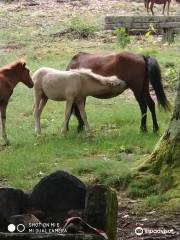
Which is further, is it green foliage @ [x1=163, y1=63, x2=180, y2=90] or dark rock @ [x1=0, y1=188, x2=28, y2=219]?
green foliage @ [x1=163, y1=63, x2=180, y2=90]

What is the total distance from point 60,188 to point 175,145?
3.80 meters

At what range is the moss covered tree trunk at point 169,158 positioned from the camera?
805 cm

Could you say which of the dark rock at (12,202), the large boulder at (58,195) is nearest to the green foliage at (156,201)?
the large boulder at (58,195)

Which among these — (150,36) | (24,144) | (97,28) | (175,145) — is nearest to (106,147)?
(24,144)

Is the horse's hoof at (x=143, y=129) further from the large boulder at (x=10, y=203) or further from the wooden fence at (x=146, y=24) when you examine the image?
the wooden fence at (x=146, y=24)

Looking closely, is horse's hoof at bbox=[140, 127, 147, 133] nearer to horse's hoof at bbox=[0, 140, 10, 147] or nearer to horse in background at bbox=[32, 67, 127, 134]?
horse in background at bbox=[32, 67, 127, 134]

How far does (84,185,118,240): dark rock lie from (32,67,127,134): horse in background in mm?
8731

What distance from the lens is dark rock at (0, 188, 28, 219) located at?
14.9 feet

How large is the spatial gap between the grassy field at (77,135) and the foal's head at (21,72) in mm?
1083

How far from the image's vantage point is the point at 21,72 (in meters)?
13.5

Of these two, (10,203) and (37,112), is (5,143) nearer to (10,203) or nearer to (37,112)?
(37,112)

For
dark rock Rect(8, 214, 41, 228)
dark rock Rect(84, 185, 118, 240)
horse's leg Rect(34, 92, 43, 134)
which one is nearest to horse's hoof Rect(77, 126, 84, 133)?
horse's leg Rect(34, 92, 43, 134)

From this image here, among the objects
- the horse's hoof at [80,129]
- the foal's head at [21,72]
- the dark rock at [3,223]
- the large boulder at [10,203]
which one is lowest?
the horse's hoof at [80,129]

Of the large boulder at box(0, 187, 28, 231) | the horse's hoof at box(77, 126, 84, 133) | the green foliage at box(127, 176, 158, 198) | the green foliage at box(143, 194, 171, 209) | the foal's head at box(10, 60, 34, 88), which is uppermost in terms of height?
the large boulder at box(0, 187, 28, 231)
